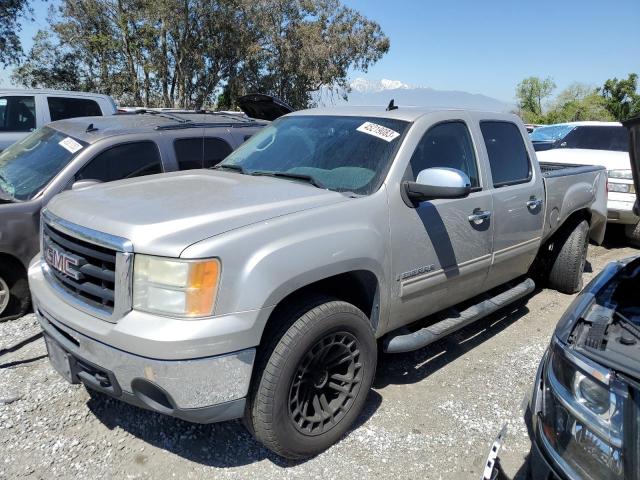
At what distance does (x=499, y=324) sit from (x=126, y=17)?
22126 mm

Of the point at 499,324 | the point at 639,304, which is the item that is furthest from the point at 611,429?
the point at 499,324

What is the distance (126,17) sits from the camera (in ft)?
71.9

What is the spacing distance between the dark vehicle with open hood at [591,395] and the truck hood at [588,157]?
19.3 feet

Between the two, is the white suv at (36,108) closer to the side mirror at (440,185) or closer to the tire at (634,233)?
the side mirror at (440,185)

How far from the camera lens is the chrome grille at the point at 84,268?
8.04 feet

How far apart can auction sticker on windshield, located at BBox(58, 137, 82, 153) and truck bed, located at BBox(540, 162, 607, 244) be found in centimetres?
406

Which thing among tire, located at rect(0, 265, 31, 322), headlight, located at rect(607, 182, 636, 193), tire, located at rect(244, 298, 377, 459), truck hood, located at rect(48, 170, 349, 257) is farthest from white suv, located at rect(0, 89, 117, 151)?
headlight, located at rect(607, 182, 636, 193)

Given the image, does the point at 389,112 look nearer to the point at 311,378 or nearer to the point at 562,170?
the point at 311,378

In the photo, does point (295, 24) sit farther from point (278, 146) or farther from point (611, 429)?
point (611, 429)

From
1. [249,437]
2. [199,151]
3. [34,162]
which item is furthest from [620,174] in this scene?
[34,162]

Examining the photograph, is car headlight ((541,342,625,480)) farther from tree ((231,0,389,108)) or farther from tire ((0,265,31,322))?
tree ((231,0,389,108))

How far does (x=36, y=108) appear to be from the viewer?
Answer: 8125 millimetres

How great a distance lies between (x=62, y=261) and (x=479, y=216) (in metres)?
2.63

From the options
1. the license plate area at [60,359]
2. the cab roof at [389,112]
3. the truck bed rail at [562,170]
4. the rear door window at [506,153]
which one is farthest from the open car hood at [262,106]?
the license plate area at [60,359]
